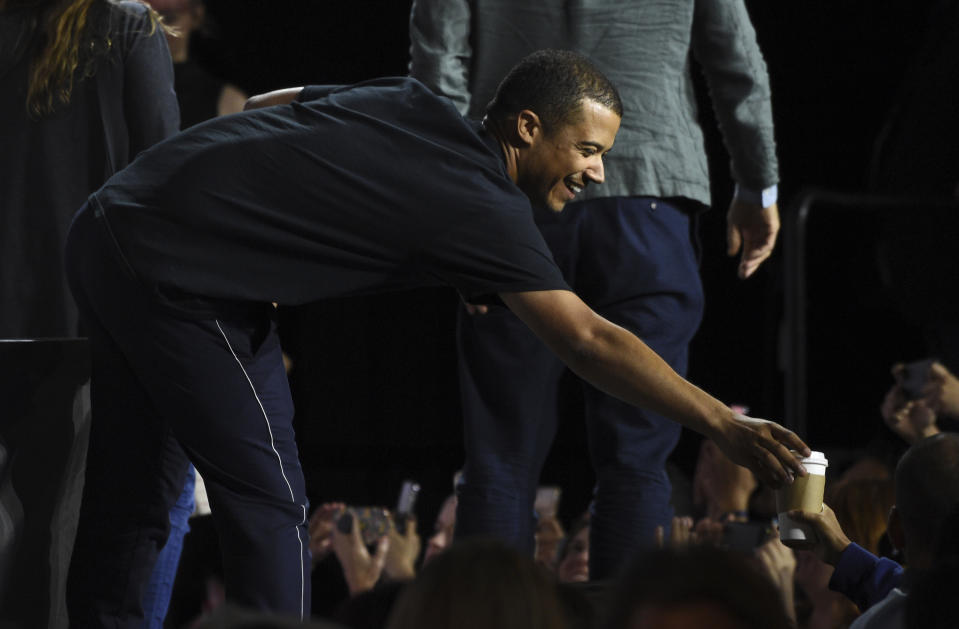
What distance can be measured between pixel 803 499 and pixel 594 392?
2.44 feet

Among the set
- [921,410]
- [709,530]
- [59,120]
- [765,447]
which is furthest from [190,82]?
[765,447]

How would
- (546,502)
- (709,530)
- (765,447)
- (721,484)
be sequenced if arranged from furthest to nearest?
(546,502)
(721,484)
(709,530)
(765,447)

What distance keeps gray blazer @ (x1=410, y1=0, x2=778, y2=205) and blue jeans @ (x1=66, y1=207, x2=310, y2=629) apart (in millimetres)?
798

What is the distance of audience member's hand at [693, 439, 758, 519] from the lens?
3.97 meters

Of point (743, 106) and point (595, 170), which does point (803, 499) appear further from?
point (743, 106)

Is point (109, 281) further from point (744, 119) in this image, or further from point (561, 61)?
point (744, 119)

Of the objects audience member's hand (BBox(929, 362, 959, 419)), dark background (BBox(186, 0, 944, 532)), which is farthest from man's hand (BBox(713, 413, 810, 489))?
dark background (BBox(186, 0, 944, 532))

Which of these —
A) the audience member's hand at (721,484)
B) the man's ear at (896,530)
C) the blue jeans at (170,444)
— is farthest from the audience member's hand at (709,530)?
the blue jeans at (170,444)

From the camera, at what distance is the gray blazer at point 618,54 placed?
8.91ft

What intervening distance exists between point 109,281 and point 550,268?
0.67 metres

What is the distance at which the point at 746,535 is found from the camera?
3184mm

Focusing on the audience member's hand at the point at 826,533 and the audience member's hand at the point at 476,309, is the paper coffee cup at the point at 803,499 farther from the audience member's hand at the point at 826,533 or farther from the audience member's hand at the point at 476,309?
the audience member's hand at the point at 476,309

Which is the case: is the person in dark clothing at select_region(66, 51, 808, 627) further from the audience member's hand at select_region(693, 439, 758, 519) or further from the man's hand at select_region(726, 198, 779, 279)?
the audience member's hand at select_region(693, 439, 758, 519)

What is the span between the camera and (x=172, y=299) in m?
2.09
